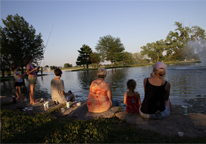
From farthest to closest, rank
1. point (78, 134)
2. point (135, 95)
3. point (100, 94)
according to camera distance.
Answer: point (100, 94), point (135, 95), point (78, 134)

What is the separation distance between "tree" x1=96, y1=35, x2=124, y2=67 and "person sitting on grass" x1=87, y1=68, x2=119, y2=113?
197ft

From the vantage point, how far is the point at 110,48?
66438mm

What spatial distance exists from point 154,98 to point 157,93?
140mm

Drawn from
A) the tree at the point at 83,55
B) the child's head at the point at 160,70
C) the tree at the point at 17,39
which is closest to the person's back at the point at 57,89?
the child's head at the point at 160,70

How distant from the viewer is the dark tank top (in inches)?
133

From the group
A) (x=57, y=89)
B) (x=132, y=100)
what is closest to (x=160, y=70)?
(x=132, y=100)

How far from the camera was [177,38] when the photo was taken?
2746 inches

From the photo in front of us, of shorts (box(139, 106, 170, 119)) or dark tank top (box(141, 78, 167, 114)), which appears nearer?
dark tank top (box(141, 78, 167, 114))

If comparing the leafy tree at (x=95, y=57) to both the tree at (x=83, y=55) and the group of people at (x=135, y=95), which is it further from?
the group of people at (x=135, y=95)

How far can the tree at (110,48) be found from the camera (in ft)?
213

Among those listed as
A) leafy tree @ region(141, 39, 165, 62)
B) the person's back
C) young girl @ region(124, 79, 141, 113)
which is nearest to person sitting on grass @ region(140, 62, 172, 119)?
young girl @ region(124, 79, 141, 113)

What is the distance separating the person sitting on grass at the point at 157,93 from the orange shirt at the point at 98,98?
4.09 feet

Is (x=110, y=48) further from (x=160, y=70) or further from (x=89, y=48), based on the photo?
(x=160, y=70)

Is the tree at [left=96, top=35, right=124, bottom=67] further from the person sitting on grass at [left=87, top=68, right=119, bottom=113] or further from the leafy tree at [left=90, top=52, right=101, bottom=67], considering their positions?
the person sitting on grass at [left=87, top=68, right=119, bottom=113]
